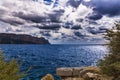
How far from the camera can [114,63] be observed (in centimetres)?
2052

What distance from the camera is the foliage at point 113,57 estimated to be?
20.9 meters

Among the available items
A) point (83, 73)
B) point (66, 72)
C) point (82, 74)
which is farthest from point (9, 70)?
point (66, 72)

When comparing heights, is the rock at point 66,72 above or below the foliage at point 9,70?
below

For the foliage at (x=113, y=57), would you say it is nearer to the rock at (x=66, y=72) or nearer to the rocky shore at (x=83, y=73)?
the rocky shore at (x=83, y=73)

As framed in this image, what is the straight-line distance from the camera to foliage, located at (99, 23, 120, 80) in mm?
20938

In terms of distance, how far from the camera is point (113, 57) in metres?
21.4

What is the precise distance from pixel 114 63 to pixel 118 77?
3.41 feet

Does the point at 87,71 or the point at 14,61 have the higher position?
the point at 14,61

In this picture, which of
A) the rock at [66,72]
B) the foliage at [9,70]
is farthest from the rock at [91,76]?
the foliage at [9,70]

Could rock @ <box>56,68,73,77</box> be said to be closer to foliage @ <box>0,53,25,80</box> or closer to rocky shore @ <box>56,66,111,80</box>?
rocky shore @ <box>56,66,111,80</box>

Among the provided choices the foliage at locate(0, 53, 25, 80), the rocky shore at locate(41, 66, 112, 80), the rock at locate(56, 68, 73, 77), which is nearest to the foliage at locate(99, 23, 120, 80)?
the rocky shore at locate(41, 66, 112, 80)

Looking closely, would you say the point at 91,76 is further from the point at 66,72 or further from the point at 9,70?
the point at 9,70

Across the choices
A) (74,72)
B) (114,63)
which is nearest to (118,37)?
(114,63)

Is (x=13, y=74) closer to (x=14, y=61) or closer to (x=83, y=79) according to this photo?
(x=14, y=61)
